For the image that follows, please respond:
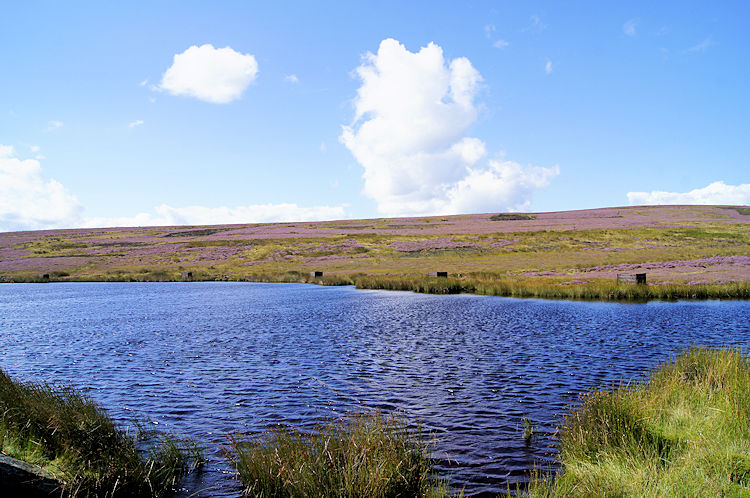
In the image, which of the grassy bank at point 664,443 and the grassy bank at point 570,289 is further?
the grassy bank at point 570,289

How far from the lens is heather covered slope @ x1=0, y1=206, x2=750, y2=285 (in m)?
54.0

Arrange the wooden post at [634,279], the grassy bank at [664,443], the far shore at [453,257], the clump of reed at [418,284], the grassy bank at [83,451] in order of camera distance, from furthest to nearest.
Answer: the clump of reed at [418,284] → the far shore at [453,257] → the wooden post at [634,279] → the grassy bank at [83,451] → the grassy bank at [664,443]

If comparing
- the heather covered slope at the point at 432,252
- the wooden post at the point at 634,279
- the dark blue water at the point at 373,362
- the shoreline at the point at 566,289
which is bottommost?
the dark blue water at the point at 373,362

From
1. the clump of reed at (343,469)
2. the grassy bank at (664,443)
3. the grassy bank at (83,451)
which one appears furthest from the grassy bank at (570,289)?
the grassy bank at (83,451)

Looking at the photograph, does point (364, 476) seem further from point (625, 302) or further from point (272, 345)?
point (625, 302)

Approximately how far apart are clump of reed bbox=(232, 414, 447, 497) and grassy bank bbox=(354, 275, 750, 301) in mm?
33880

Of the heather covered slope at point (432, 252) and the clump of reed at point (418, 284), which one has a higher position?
the heather covered slope at point (432, 252)

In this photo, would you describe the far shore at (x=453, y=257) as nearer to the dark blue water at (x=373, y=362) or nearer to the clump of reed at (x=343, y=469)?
the dark blue water at (x=373, y=362)

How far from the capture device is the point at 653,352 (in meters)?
17.3

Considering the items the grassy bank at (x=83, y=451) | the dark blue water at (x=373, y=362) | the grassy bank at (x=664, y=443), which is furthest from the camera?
the dark blue water at (x=373, y=362)

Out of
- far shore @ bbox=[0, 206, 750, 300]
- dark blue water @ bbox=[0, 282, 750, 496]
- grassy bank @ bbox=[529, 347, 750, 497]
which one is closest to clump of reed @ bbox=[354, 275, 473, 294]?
far shore @ bbox=[0, 206, 750, 300]

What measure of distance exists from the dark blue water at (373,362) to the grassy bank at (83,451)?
575 mm

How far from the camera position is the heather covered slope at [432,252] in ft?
177

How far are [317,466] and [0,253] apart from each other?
120 metres
